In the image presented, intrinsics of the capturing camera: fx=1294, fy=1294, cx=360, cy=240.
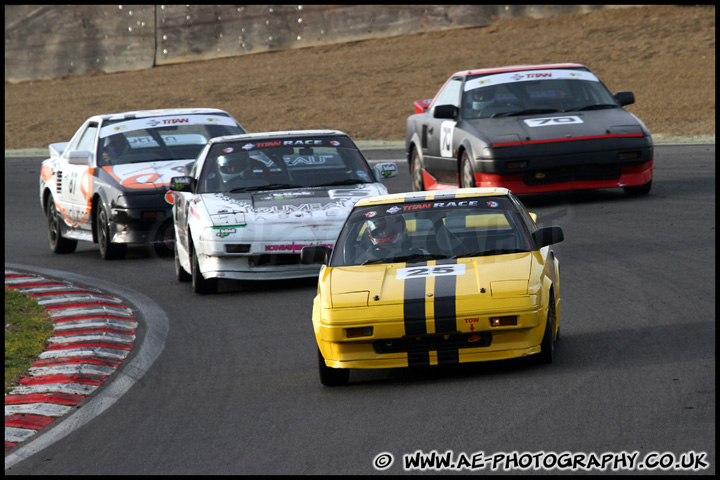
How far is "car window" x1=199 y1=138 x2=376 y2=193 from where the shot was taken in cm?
1191

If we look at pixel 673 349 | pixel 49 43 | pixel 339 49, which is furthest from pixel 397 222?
pixel 49 43

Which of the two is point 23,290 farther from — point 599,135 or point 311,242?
point 599,135

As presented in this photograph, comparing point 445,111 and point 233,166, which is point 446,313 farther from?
point 445,111

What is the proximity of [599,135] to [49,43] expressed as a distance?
26356mm

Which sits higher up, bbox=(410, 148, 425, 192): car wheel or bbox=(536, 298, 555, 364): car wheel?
bbox=(410, 148, 425, 192): car wheel

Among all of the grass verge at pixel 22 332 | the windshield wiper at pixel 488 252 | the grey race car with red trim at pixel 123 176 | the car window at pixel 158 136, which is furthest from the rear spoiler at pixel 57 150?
the windshield wiper at pixel 488 252

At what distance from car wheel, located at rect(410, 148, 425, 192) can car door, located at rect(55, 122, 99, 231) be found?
417cm

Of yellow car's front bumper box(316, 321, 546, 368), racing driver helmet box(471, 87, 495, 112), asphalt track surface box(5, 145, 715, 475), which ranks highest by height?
racing driver helmet box(471, 87, 495, 112)

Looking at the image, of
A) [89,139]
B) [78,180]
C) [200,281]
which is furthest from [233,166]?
[89,139]

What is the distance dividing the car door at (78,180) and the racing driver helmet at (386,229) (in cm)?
635

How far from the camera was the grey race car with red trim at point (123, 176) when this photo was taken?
13375 mm

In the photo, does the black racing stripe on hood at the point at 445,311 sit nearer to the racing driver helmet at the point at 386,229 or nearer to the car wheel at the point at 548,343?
the car wheel at the point at 548,343

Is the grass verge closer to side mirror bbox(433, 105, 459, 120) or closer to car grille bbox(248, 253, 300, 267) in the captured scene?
car grille bbox(248, 253, 300, 267)

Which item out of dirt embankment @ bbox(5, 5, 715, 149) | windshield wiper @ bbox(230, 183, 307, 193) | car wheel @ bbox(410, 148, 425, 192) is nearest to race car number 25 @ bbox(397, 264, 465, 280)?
windshield wiper @ bbox(230, 183, 307, 193)
